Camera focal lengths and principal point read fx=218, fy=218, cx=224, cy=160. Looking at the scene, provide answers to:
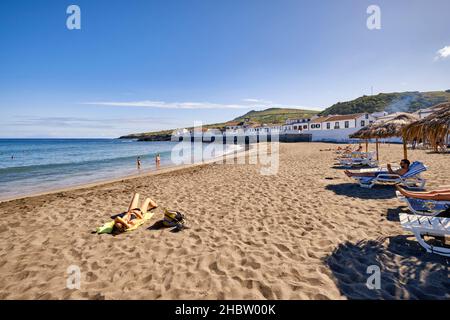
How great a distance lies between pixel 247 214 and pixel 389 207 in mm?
3597

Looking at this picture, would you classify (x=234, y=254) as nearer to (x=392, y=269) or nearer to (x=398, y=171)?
(x=392, y=269)

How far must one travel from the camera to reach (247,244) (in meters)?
4.11

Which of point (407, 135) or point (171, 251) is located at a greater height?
point (407, 135)

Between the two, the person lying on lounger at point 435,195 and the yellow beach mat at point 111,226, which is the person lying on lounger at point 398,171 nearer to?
the person lying on lounger at point 435,195

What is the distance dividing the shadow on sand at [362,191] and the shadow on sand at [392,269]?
285cm

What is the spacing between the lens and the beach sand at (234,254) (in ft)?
9.57

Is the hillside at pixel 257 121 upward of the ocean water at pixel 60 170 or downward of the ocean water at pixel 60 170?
upward

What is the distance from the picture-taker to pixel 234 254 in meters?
3.78

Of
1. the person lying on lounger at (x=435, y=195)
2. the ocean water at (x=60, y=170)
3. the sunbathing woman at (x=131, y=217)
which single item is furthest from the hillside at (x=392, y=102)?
the sunbathing woman at (x=131, y=217)

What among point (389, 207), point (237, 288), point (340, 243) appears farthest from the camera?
point (389, 207)

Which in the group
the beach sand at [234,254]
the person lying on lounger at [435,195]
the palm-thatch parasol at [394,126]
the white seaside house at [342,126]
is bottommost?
the beach sand at [234,254]
